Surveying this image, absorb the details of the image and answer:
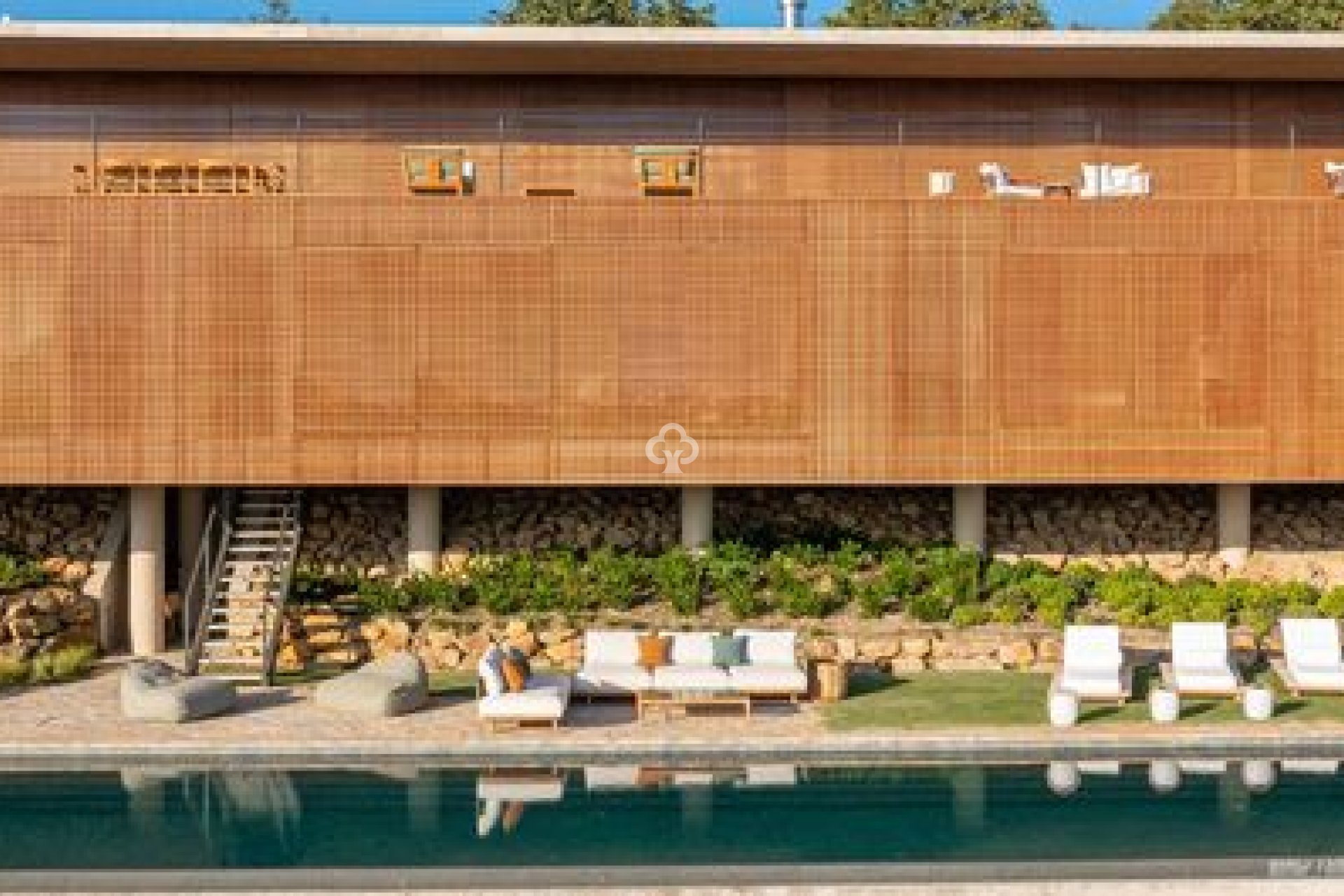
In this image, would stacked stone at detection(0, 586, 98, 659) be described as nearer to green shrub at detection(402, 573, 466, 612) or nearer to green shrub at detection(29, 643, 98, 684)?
green shrub at detection(29, 643, 98, 684)

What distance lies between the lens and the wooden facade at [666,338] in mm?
17047

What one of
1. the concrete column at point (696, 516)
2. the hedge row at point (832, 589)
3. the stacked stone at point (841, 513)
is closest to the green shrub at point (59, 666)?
the hedge row at point (832, 589)

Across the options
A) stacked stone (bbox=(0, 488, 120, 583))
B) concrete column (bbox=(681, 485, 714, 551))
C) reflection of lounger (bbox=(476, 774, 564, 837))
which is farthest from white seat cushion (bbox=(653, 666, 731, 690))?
stacked stone (bbox=(0, 488, 120, 583))

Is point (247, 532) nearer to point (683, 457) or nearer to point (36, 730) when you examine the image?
point (36, 730)

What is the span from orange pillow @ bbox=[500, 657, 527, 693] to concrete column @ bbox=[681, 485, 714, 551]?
4605mm

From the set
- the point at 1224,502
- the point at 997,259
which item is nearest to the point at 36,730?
the point at 997,259

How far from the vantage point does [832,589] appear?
17766 mm

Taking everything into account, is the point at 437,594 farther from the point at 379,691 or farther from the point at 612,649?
the point at 379,691

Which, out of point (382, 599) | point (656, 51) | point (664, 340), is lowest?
point (382, 599)

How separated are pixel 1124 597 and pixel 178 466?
37.4 feet

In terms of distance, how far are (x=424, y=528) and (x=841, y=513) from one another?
537cm

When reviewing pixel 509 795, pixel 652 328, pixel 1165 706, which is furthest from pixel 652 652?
pixel 1165 706

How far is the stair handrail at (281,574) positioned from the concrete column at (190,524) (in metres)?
1.28

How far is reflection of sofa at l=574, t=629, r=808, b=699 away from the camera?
14.5 m
